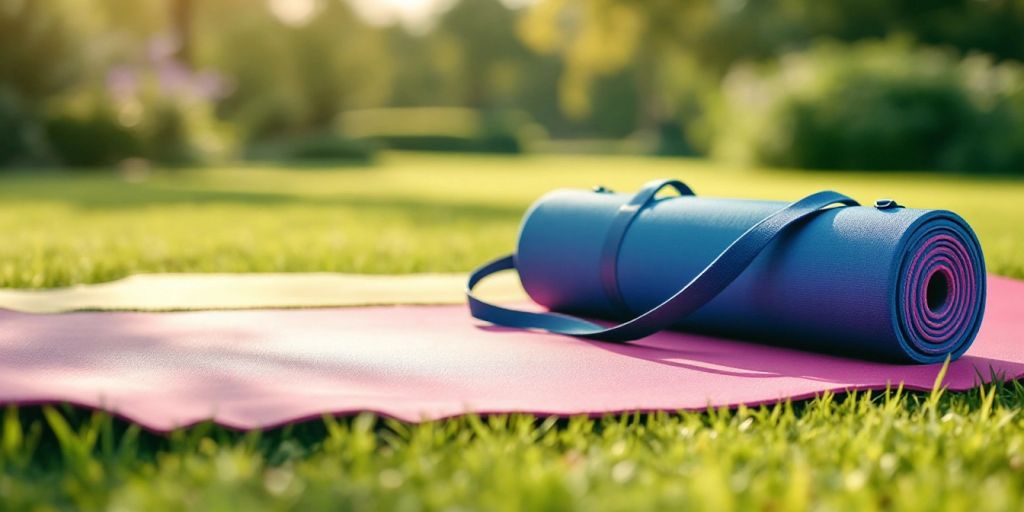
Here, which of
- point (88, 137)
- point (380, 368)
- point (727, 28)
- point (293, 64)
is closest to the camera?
point (380, 368)

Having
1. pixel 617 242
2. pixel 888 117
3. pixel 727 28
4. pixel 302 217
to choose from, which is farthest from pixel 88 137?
pixel 727 28

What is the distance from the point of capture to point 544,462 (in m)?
2.08

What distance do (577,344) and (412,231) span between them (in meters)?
4.63

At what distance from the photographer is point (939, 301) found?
11.0 ft

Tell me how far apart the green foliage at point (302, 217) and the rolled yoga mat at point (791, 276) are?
2127 millimetres

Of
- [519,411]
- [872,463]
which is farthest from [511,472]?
[872,463]

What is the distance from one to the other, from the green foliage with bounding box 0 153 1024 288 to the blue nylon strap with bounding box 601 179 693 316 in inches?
80.3

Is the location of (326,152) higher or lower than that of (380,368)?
lower

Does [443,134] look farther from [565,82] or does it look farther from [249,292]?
[249,292]

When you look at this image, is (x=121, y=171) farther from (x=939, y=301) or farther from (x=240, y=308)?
(x=939, y=301)

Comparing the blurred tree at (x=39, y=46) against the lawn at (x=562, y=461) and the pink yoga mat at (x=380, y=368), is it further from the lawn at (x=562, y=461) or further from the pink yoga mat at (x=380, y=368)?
the lawn at (x=562, y=461)

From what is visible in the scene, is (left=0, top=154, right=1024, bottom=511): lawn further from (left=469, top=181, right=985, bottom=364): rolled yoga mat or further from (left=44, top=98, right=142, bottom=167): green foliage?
(left=44, top=98, right=142, bottom=167): green foliage

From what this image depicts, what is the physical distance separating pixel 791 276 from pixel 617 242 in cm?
72

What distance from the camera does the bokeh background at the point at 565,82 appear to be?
Result: 61.3 ft
